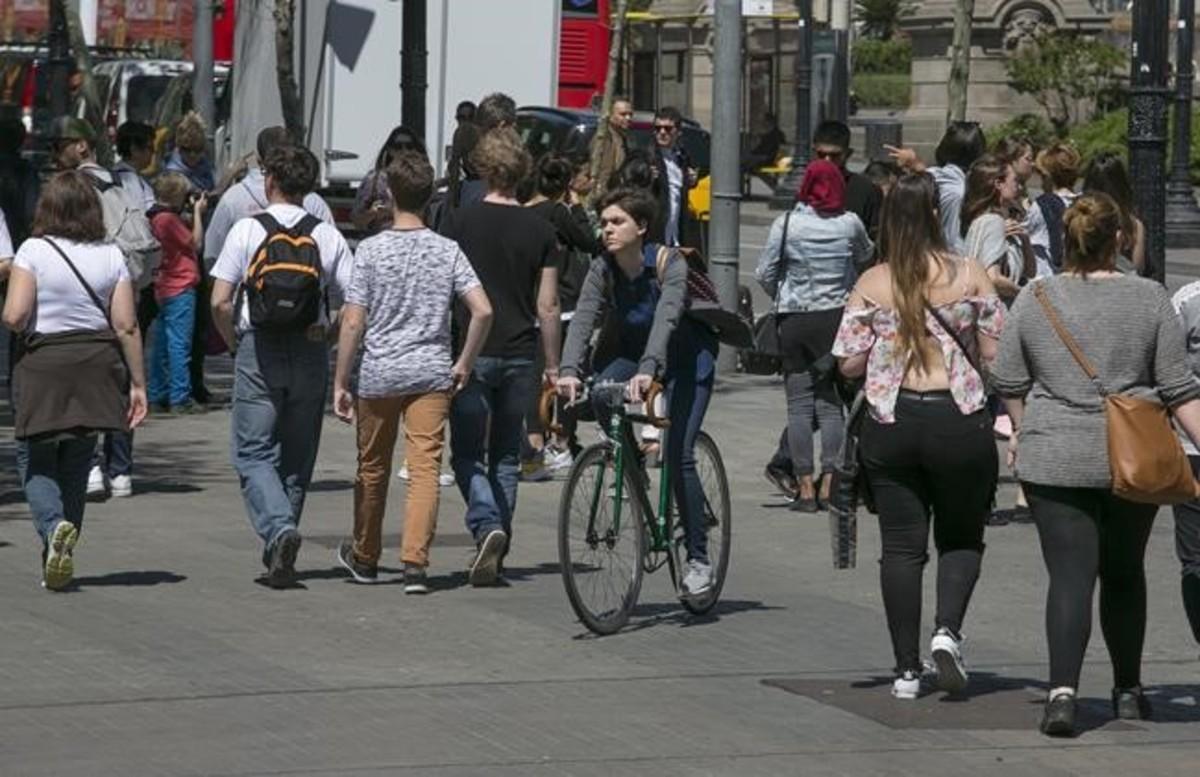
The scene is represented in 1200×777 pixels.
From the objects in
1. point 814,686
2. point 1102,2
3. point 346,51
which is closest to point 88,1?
point 346,51

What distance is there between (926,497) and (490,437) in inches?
121

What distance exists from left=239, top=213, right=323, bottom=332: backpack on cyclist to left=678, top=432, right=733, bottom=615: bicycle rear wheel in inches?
67.0

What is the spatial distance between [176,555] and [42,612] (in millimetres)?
1675

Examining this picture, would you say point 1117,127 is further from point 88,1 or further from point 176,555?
point 176,555

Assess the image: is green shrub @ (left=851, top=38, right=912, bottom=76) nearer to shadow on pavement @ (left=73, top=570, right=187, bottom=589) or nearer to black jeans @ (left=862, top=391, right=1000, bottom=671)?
shadow on pavement @ (left=73, top=570, right=187, bottom=589)

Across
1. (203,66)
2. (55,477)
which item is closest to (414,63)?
(55,477)

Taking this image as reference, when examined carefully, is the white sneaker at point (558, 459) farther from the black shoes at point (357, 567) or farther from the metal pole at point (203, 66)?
the metal pole at point (203, 66)

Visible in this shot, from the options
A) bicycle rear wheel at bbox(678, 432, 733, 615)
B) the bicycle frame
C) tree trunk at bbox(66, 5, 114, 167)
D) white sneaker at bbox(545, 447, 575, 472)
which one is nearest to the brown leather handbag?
the bicycle frame

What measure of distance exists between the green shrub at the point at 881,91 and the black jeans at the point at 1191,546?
5168cm

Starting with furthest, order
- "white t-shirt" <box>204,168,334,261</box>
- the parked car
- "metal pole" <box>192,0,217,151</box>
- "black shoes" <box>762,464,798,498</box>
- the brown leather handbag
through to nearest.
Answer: the parked car
"metal pole" <box>192,0,217,151</box>
"white t-shirt" <box>204,168,334,261</box>
"black shoes" <box>762,464,798,498</box>
the brown leather handbag

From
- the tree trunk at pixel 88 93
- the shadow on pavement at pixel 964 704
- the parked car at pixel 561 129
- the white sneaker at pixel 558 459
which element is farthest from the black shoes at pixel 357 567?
the parked car at pixel 561 129

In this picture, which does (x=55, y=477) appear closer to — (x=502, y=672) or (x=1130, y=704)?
(x=502, y=672)

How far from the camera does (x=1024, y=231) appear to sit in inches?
555

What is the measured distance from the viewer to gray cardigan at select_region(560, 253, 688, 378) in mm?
10656
